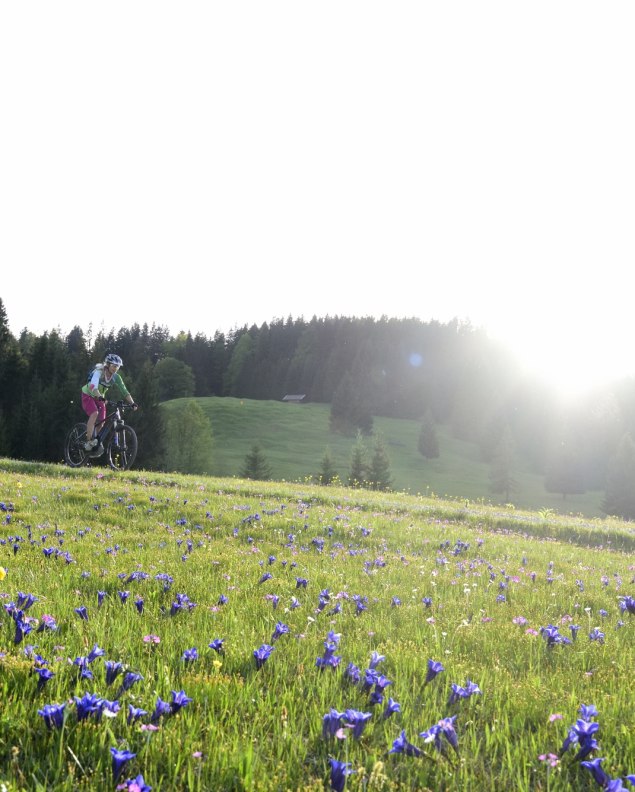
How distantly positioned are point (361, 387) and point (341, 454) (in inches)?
1049

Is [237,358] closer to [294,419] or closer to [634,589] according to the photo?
[294,419]

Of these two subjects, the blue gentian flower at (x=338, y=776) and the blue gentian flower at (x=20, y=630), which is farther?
the blue gentian flower at (x=20, y=630)

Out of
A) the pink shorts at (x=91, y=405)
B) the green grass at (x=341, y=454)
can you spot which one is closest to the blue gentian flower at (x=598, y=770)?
the pink shorts at (x=91, y=405)

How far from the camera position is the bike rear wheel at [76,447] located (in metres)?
18.7

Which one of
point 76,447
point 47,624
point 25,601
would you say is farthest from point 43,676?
point 76,447

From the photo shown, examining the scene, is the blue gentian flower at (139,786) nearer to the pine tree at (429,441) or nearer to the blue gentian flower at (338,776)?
the blue gentian flower at (338,776)

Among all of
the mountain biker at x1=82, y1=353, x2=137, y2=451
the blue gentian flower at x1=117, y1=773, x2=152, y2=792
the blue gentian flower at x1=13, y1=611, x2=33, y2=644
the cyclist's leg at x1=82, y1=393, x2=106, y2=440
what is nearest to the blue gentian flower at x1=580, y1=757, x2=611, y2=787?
the blue gentian flower at x1=117, y1=773, x2=152, y2=792

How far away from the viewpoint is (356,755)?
8.61 feet

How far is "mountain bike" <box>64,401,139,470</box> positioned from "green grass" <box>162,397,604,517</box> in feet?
164

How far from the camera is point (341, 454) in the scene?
8981 centimetres

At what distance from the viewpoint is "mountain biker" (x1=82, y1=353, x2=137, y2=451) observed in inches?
656

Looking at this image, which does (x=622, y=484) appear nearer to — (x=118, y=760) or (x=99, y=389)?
(x=99, y=389)

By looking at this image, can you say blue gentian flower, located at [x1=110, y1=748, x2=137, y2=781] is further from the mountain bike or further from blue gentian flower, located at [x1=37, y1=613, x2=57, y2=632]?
the mountain bike

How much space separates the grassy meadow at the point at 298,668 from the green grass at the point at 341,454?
59268mm
